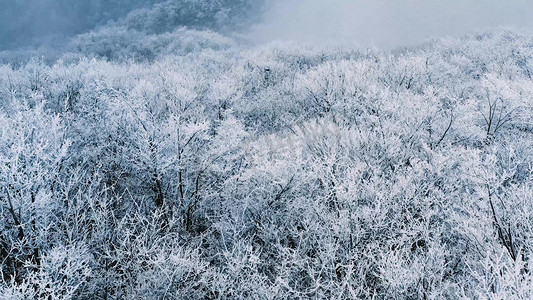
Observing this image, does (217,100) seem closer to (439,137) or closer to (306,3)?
(439,137)

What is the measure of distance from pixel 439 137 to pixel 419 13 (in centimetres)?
7390

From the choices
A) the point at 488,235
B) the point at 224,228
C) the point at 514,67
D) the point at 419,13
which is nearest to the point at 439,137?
the point at 488,235

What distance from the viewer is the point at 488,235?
8555 mm

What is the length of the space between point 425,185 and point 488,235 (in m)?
2.44

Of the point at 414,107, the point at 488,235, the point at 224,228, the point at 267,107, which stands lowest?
the point at 267,107

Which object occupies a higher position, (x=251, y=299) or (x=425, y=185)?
(x=425, y=185)


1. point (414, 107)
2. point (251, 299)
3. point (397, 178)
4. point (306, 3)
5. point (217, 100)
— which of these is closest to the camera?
point (251, 299)

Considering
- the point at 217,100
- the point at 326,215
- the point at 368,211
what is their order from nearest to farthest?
the point at 368,211
the point at 326,215
the point at 217,100

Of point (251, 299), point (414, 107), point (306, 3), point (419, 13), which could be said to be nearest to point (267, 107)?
point (414, 107)

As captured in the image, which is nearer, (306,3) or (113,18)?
(113,18)

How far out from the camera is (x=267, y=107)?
2575 cm

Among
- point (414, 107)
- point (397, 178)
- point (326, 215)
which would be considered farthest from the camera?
point (414, 107)

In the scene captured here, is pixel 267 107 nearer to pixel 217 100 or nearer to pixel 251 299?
pixel 217 100

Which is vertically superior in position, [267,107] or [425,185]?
[425,185]
